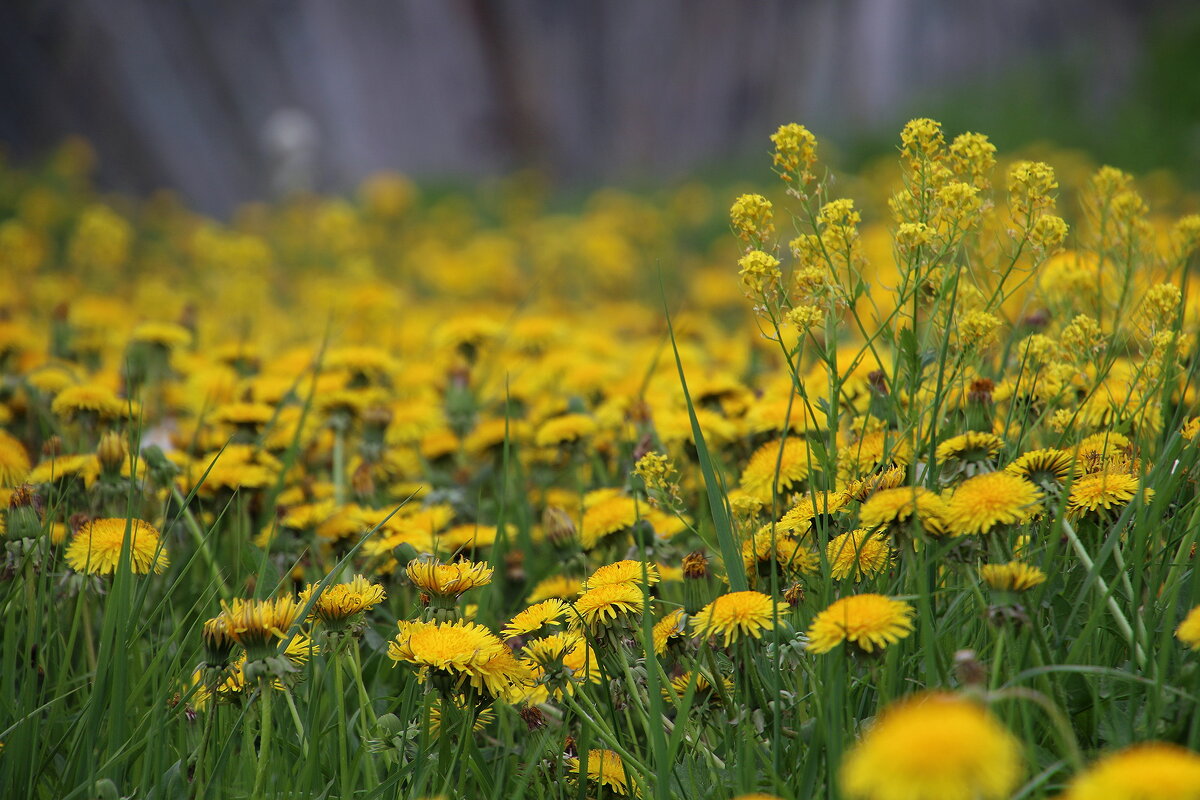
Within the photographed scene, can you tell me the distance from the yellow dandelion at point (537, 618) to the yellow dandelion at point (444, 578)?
0.06m

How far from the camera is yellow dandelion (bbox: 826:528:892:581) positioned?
1.07 m

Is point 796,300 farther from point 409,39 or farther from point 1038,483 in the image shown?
point 409,39

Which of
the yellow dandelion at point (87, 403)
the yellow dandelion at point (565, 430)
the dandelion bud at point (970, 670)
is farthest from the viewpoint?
the yellow dandelion at point (565, 430)

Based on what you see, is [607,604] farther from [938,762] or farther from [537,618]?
[938,762]

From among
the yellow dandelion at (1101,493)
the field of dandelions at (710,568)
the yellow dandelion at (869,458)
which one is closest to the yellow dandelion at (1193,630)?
the field of dandelions at (710,568)

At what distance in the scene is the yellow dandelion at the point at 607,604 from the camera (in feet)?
3.41

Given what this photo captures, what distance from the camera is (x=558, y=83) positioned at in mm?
9844

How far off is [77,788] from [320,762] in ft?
0.72

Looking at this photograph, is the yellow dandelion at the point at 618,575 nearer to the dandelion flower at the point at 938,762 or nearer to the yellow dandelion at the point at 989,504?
the yellow dandelion at the point at 989,504

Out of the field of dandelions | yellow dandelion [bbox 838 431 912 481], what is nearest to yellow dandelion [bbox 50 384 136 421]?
the field of dandelions

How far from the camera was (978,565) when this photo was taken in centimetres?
109

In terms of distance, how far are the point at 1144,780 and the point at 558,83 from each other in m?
9.80

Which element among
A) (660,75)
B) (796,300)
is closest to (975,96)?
(660,75)

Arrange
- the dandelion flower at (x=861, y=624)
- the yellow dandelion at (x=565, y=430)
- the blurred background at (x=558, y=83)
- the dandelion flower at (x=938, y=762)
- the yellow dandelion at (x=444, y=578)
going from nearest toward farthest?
the dandelion flower at (x=938, y=762)
the dandelion flower at (x=861, y=624)
the yellow dandelion at (x=444, y=578)
the yellow dandelion at (x=565, y=430)
the blurred background at (x=558, y=83)
